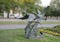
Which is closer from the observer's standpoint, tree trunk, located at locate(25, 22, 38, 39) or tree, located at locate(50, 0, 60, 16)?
tree trunk, located at locate(25, 22, 38, 39)

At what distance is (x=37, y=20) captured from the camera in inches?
535

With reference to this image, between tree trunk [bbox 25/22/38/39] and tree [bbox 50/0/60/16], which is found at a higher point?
tree trunk [bbox 25/22/38/39]

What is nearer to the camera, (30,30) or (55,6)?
(30,30)

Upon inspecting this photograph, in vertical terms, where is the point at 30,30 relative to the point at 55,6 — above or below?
above

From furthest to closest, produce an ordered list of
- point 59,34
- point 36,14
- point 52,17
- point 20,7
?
point 52,17, point 20,7, point 59,34, point 36,14

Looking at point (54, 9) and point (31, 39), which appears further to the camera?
point (54, 9)

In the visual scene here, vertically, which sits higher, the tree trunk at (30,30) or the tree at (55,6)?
the tree trunk at (30,30)

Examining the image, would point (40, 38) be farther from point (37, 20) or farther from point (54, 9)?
point (54, 9)

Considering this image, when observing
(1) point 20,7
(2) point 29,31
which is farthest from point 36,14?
(1) point 20,7

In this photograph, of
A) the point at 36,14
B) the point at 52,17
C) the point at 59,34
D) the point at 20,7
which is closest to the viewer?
the point at 36,14

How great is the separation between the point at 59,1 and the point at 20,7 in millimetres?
10035

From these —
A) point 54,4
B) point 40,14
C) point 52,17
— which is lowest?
point 52,17

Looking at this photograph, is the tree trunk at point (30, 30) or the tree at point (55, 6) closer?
the tree trunk at point (30, 30)

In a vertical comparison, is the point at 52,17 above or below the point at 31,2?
below
